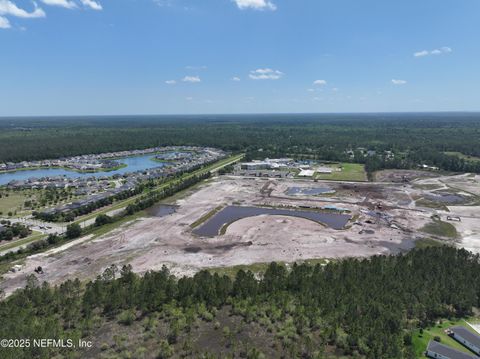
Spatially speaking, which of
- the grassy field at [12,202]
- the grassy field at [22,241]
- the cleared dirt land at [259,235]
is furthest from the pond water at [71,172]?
the grassy field at [22,241]

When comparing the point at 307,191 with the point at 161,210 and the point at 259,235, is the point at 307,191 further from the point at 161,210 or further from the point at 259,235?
the point at 161,210

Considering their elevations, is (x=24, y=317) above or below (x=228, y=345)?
above

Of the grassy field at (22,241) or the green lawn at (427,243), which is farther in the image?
the green lawn at (427,243)

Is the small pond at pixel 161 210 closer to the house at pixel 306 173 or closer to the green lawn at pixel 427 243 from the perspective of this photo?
the green lawn at pixel 427 243

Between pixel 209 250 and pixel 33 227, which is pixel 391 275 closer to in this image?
pixel 209 250

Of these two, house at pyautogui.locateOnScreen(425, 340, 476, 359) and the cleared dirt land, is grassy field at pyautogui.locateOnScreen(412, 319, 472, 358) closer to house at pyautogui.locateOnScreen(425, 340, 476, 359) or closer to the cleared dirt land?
house at pyautogui.locateOnScreen(425, 340, 476, 359)

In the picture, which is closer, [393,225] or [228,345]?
[228,345]

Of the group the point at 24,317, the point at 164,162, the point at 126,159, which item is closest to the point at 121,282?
the point at 24,317
